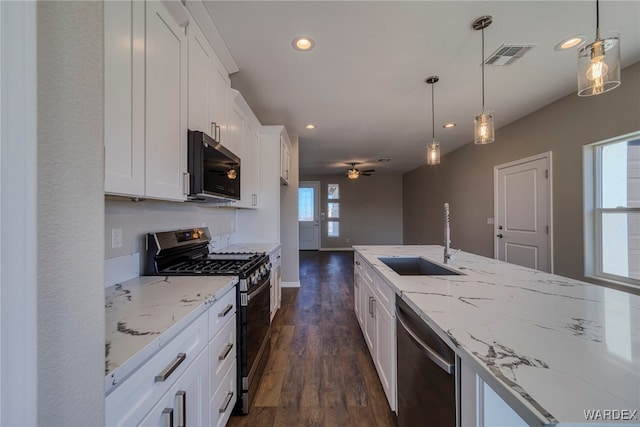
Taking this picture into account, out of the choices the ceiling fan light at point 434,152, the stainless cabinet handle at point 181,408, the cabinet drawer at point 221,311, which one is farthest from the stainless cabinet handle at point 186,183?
the ceiling fan light at point 434,152

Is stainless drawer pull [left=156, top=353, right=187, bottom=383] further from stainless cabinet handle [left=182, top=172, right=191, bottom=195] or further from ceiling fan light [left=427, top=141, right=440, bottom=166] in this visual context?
ceiling fan light [left=427, top=141, right=440, bottom=166]

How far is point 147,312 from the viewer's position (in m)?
1.01

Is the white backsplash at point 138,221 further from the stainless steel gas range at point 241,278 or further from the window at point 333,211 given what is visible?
the window at point 333,211

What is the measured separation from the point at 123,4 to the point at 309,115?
259cm

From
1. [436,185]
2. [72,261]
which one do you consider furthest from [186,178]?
[436,185]

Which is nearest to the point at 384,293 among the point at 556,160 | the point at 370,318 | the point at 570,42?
the point at 370,318

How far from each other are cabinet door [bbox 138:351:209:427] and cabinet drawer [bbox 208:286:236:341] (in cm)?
13

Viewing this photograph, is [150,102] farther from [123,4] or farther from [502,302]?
[502,302]

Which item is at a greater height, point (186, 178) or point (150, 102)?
point (150, 102)

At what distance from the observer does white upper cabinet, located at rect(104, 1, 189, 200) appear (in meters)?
1.02

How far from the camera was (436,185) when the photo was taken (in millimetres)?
6562

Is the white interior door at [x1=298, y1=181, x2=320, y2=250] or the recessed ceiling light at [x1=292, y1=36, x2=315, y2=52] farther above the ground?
the recessed ceiling light at [x1=292, y1=36, x2=315, y2=52]

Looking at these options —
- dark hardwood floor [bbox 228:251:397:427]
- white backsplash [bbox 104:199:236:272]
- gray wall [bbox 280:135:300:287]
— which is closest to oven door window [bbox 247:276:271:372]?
dark hardwood floor [bbox 228:251:397:427]

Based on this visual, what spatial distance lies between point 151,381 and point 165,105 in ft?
4.13
